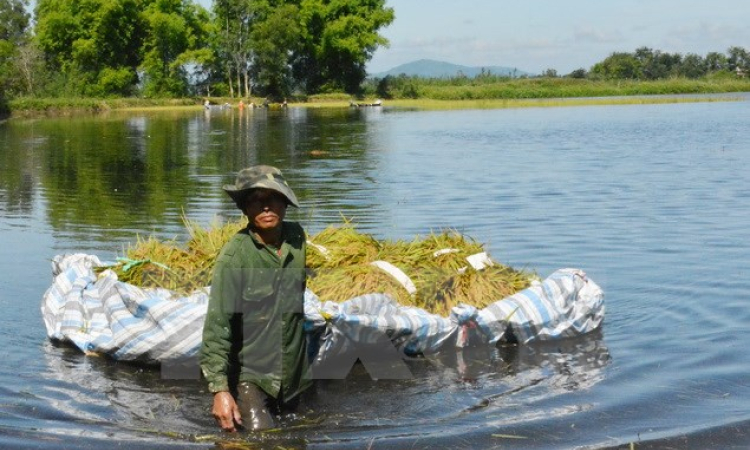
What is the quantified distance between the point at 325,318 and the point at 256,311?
1.26m

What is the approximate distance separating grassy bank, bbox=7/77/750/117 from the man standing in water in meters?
55.6

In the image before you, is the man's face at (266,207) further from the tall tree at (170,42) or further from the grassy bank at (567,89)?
the tall tree at (170,42)

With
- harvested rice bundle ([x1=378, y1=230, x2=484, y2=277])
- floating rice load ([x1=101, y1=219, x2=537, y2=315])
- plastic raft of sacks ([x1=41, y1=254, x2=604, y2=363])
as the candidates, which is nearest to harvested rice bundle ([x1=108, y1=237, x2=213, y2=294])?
floating rice load ([x1=101, y1=219, x2=537, y2=315])

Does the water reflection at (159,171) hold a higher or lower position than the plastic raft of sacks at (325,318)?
lower

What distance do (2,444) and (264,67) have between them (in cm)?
7116

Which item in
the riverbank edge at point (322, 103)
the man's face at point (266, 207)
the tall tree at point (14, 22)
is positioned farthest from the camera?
the tall tree at point (14, 22)

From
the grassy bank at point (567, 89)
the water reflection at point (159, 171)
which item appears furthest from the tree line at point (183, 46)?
the water reflection at point (159, 171)

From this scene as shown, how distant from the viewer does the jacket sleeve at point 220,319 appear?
4977mm

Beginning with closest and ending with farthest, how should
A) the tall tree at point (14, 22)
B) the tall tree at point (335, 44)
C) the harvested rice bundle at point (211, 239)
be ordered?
the harvested rice bundle at point (211, 239) → the tall tree at point (335, 44) → the tall tree at point (14, 22)

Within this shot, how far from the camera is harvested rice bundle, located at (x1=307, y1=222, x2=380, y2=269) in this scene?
294 inches

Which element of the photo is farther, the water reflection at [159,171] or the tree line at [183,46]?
the tree line at [183,46]

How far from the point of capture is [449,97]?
74.4 metres

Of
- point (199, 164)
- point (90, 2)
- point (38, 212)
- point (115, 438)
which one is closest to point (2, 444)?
point (115, 438)

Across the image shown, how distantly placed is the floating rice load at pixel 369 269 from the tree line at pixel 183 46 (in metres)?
65.9
